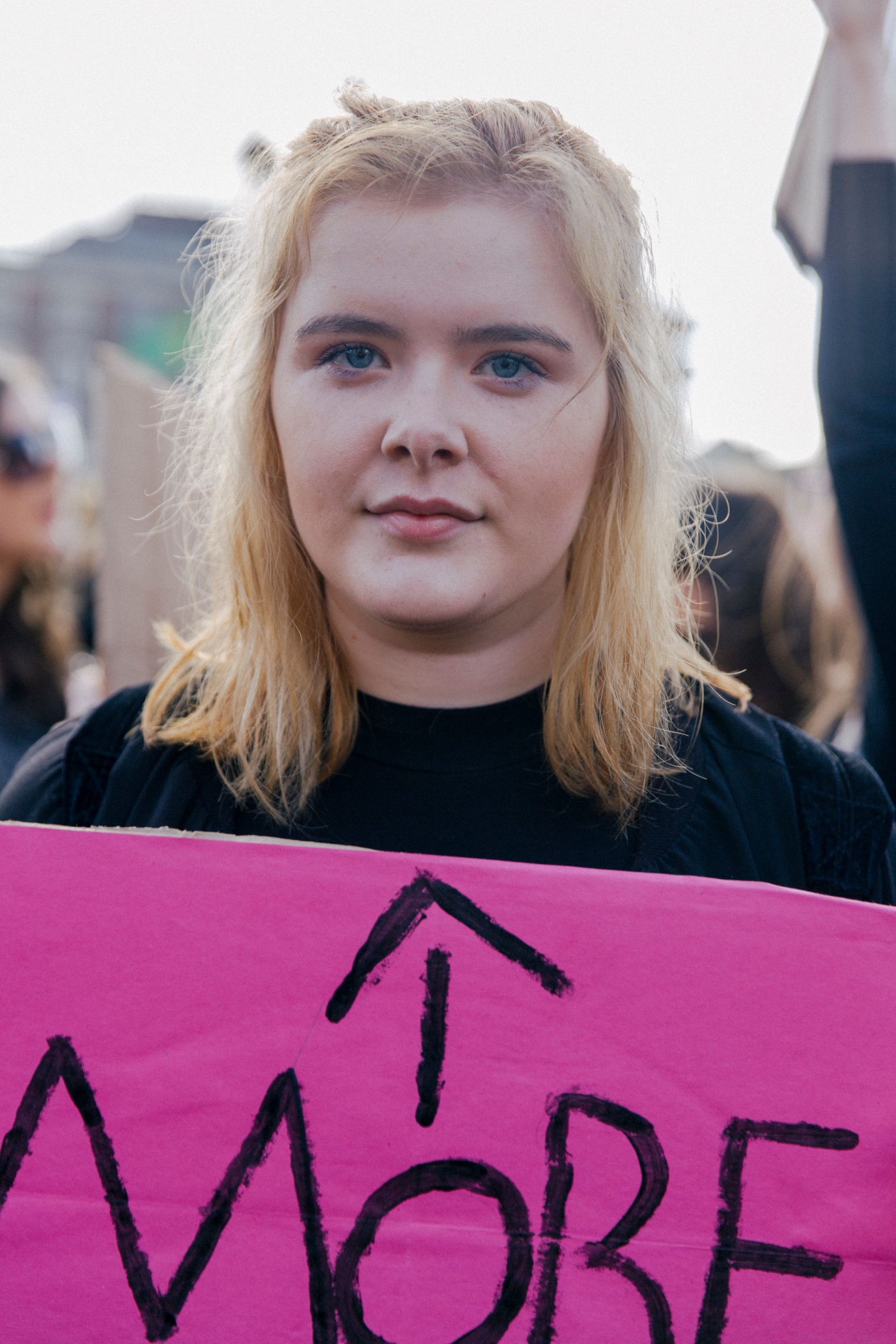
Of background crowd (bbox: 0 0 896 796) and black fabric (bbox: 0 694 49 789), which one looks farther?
black fabric (bbox: 0 694 49 789)

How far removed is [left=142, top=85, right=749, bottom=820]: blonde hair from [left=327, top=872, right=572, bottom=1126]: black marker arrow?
255 mm

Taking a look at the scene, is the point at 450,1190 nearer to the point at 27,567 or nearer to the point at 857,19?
the point at 857,19

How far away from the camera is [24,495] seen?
254cm

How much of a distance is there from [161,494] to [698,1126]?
1.58m

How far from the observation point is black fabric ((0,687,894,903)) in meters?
1.25

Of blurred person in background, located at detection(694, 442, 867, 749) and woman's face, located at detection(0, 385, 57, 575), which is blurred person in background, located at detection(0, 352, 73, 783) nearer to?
woman's face, located at detection(0, 385, 57, 575)

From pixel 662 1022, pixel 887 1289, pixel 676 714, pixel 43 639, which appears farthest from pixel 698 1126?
pixel 43 639

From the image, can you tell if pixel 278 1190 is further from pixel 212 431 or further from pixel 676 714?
pixel 212 431

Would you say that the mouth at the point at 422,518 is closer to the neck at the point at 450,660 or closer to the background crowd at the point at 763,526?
the neck at the point at 450,660

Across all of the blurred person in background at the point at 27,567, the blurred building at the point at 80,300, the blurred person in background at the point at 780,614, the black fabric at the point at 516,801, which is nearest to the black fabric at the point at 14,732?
the blurred person in background at the point at 27,567

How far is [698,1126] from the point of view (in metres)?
1.04

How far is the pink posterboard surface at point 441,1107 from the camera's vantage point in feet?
3.32

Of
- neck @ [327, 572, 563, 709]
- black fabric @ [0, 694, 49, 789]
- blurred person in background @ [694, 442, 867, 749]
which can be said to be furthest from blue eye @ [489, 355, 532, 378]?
black fabric @ [0, 694, 49, 789]

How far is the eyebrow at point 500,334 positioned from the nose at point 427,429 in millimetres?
48
